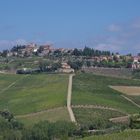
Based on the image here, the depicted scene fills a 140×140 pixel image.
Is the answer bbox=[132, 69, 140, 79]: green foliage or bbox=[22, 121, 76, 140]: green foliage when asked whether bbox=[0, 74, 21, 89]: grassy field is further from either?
bbox=[22, 121, 76, 140]: green foliage

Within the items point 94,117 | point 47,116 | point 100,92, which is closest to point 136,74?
point 100,92

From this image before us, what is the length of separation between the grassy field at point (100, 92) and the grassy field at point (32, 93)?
2271mm

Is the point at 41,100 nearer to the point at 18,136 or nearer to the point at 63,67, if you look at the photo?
the point at 18,136

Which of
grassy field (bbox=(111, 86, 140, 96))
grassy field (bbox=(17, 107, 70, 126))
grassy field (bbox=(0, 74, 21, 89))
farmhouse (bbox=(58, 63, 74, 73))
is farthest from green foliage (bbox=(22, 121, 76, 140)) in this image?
farmhouse (bbox=(58, 63, 74, 73))

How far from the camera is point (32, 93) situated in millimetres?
98438

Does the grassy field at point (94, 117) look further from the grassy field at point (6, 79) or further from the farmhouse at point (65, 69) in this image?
the farmhouse at point (65, 69)

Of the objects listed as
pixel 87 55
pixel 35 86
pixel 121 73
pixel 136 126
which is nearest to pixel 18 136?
pixel 136 126

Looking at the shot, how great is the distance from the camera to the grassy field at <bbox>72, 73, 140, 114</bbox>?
272 ft

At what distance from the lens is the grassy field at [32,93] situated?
271ft

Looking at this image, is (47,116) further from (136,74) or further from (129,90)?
(136,74)

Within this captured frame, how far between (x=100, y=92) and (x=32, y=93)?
10.9m

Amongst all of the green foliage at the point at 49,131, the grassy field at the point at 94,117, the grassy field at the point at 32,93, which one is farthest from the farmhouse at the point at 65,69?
the green foliage at the point at 49,131

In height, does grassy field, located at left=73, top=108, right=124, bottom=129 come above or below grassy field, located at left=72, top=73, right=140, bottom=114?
below

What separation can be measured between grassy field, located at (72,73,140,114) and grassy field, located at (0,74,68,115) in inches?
89.4
